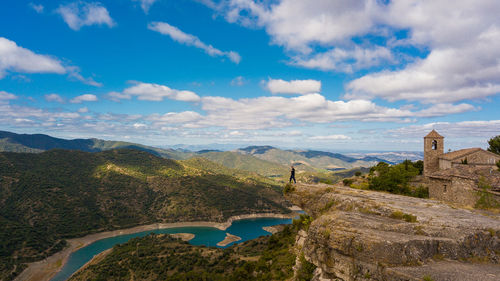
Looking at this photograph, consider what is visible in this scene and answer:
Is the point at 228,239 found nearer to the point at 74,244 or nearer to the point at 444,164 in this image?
the point at 74,244

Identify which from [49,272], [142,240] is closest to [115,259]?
[142,240]

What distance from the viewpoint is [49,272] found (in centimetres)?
7981

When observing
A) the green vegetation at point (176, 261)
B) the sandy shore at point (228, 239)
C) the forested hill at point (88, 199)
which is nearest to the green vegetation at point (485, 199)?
the green vegetation at point (176, 261)

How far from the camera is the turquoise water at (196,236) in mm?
87188

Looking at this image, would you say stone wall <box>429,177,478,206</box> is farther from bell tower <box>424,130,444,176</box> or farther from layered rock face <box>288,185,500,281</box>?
bell tower <box>424,130,444,176</box>

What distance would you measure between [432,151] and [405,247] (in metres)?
41.7

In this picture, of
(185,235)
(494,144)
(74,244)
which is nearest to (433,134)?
(494,144)

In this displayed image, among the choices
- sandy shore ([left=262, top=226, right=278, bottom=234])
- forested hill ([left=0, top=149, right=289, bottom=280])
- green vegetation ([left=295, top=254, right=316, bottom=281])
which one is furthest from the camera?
sandy shore ([left=262, top=226, right=278, bottom=234])

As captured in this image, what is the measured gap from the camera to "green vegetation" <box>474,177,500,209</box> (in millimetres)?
17516

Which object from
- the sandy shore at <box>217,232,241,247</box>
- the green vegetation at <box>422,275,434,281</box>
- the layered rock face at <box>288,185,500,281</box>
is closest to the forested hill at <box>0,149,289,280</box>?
the sandy shore at <box>217,232,241,247</box>

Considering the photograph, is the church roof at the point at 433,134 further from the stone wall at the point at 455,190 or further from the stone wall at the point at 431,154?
the stone wall at the point at 455,190

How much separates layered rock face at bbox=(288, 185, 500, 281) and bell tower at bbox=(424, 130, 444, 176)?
35575 mm

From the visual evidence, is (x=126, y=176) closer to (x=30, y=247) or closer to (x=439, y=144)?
(x=30, y=247)

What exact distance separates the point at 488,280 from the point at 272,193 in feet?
588
